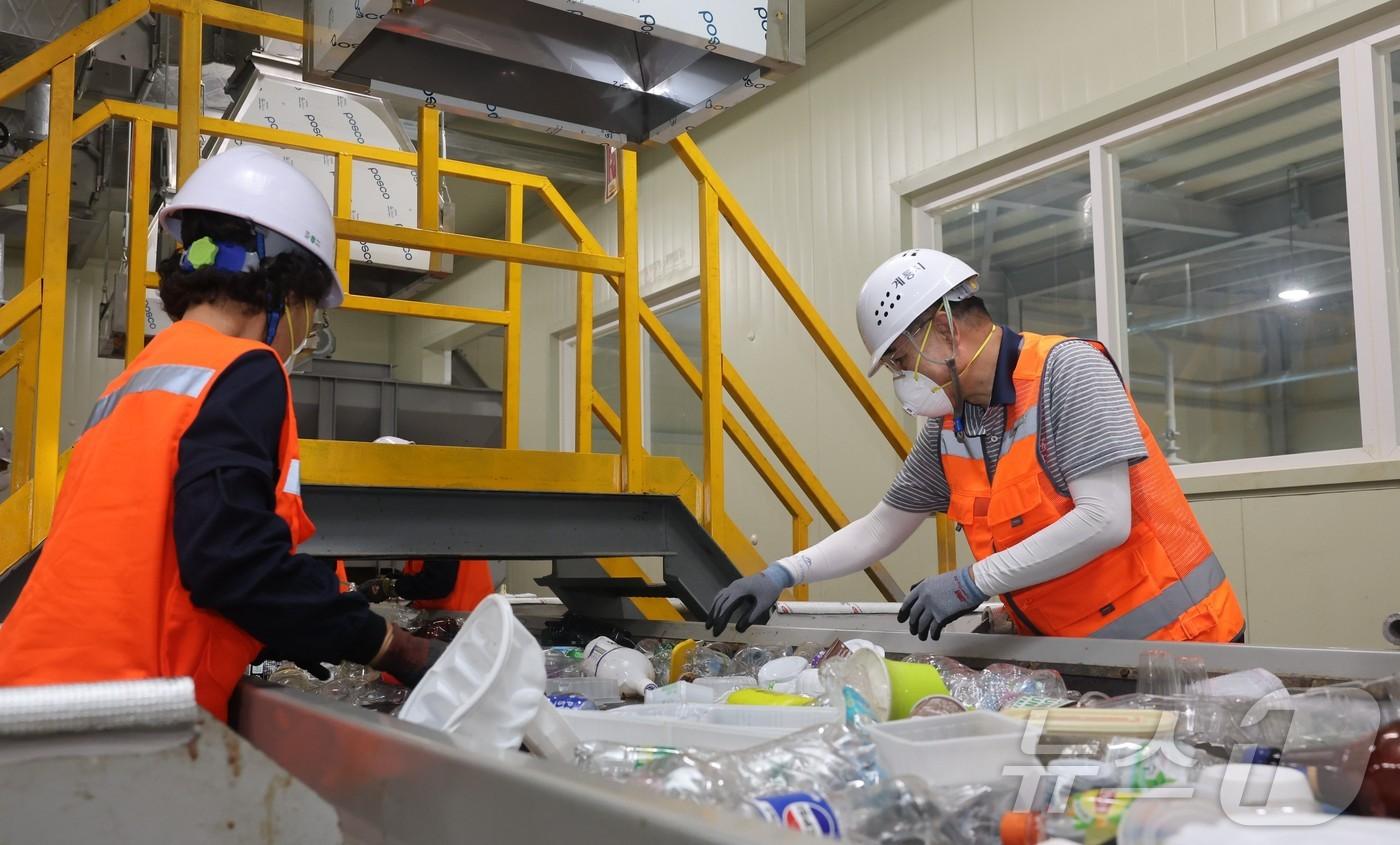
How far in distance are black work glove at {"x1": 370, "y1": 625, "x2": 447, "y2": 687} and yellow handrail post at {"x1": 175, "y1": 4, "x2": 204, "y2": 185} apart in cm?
192

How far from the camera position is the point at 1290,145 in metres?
5.41

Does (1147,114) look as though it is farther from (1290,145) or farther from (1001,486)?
A: (1001,486)

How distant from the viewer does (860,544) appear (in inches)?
135

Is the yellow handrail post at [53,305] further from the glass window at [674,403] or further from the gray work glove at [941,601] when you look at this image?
the glass window at [674,403]

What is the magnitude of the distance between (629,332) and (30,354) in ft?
6.94

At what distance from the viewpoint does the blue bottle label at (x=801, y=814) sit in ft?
3.23

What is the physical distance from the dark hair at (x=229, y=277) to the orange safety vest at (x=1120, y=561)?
166 centimetres

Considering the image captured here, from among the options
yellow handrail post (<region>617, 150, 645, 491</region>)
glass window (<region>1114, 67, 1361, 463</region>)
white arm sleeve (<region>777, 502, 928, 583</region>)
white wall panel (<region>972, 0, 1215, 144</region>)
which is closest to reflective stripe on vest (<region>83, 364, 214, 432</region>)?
white arm sleeve (<region>777, 502, 928, 583</region>)

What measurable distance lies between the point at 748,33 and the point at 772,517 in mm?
5812

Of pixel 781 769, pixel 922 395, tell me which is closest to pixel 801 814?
pixel 781 769

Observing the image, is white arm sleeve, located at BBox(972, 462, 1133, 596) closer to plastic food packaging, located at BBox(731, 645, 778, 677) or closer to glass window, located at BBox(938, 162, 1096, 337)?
plastic food packaging, located at BBox(731, 645, 778, 677)

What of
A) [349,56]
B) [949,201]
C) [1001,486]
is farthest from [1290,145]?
→ [349,56]

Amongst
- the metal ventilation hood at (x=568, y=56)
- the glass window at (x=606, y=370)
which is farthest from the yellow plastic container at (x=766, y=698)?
the glass window at (x=606, y=370)

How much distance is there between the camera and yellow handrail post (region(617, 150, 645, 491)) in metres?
3.87
